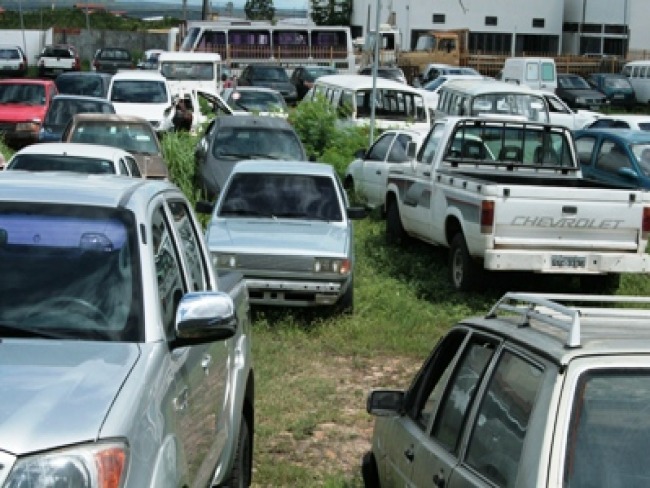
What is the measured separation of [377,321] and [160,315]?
8003 mm

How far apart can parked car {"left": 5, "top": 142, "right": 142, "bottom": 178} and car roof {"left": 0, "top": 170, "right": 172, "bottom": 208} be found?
8.78m

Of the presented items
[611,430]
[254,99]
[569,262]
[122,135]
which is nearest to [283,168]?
[569,262]

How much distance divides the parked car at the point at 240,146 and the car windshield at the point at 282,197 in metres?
4.61

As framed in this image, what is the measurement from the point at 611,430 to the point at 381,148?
16030mm

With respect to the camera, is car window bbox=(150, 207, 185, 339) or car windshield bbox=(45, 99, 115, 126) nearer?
car window bbox=(150, 207, 185, 339)

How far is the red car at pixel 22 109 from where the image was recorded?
27.1 metres

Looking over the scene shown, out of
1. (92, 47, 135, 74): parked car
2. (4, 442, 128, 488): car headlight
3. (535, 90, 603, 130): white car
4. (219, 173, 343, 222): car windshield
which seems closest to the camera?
(4, 442, 128, 488): car headlight

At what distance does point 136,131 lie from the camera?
65.7 ft

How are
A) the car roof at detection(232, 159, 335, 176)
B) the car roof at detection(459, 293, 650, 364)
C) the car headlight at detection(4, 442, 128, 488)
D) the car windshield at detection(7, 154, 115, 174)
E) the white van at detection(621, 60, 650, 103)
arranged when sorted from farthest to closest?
the white van at detection(621, 60, 650, 103) → the car windshield at detection(7, 154, 115, 174) → the car roof at detection(232, 159, 335, 176) → the car roof at detection(459, 293, 650, 364) → the car headlight at detection(4, 442, 128, 488)

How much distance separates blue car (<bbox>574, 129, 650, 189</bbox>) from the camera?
727 inches

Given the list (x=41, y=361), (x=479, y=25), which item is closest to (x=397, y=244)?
(x=41, y=361)

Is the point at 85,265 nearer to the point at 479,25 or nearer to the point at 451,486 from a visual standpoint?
the point at 451,486

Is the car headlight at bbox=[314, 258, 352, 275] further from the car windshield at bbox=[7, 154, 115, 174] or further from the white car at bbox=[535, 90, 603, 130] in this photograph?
the white car at bbox=[535, 90, 603, 130]

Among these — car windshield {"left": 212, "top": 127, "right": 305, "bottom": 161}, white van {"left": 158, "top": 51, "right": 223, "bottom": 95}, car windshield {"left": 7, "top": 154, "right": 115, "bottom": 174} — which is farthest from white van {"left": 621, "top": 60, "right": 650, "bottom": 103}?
car windshield {"left": 7, "top": 154, "right": 115, "bottom": 174}
